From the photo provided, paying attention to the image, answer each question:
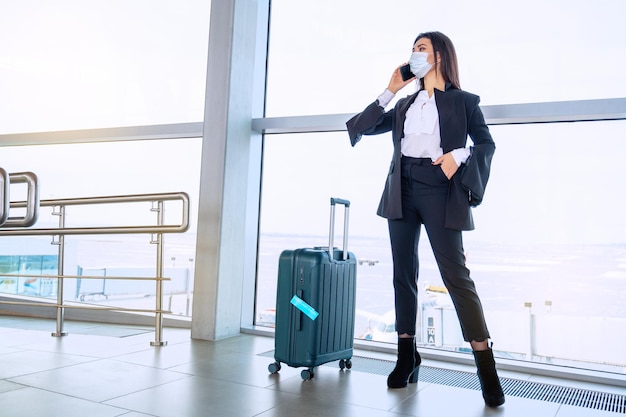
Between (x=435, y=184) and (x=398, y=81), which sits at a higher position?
(x=398, y=81)

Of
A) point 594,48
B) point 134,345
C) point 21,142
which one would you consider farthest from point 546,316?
point 21,142

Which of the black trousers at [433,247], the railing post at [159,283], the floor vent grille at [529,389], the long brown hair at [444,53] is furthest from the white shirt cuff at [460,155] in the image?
the railing post at [159,283]

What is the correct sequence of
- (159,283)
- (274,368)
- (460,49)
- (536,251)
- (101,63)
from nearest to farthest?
1. (274,368)
2. (536,251)
3. (460,49)
4. (159,283)
5. (101,63)

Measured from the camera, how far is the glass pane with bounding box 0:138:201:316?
4.00 metres

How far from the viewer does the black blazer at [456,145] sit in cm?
221

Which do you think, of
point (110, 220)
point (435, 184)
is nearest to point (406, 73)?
point (435, 184)

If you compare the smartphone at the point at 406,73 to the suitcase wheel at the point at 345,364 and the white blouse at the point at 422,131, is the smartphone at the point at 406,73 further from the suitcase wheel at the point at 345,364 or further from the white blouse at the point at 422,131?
the suitcase wheel at the point at 345,364

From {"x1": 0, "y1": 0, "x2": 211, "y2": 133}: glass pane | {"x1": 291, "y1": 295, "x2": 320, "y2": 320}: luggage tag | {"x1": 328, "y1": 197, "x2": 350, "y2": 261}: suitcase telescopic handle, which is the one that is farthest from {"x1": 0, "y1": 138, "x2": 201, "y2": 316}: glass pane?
{"x1": 291, "y1": 295, "x2": 320, "y2": 320}: luggage tag

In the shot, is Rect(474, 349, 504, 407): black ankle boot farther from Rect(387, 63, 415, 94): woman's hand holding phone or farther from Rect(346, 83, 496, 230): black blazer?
Rect(387, 63, 415, 94): woman's hand holding phone

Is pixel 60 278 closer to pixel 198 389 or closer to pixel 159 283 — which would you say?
pixel 159 283

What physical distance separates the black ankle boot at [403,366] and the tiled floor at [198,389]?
0.16ft

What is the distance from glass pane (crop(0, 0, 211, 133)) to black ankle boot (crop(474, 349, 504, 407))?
2.63 metres

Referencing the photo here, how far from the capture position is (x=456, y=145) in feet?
7.48

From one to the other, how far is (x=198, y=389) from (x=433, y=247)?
1120 millimetres
